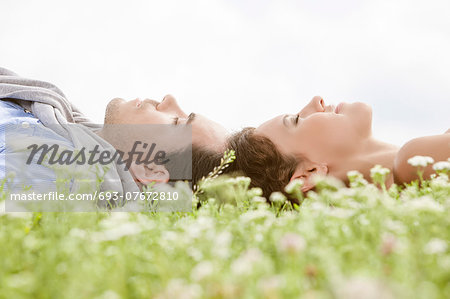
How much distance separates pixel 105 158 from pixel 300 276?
2.70 m

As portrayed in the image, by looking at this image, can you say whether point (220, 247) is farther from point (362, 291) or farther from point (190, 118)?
point (190, 118)

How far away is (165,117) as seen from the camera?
3688 mm

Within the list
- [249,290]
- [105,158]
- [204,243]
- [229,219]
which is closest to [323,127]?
[229,219]

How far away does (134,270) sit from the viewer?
1.04 m

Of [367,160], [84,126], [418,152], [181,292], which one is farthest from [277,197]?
[84,126]

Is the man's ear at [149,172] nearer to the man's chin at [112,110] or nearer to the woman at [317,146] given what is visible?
the man's chin at [112,110]

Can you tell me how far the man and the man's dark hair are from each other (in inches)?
12.7

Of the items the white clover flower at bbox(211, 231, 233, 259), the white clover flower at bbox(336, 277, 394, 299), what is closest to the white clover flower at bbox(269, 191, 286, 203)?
the white clover flower at bbox(211, 231, 233, 259)

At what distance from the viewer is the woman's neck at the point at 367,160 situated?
9.36 ft

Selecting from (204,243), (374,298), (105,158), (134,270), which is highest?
(374,298)

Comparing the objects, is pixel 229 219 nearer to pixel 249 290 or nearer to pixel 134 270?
pixel 134 270

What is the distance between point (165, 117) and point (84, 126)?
2.51ft

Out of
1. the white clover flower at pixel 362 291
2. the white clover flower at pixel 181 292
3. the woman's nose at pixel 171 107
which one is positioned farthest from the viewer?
the woman's nose at pixel 171 107

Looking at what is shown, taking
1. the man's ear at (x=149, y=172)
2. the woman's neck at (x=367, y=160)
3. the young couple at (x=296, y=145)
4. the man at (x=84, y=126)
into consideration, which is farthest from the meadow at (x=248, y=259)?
the man's ear at (x=149, y=172)
